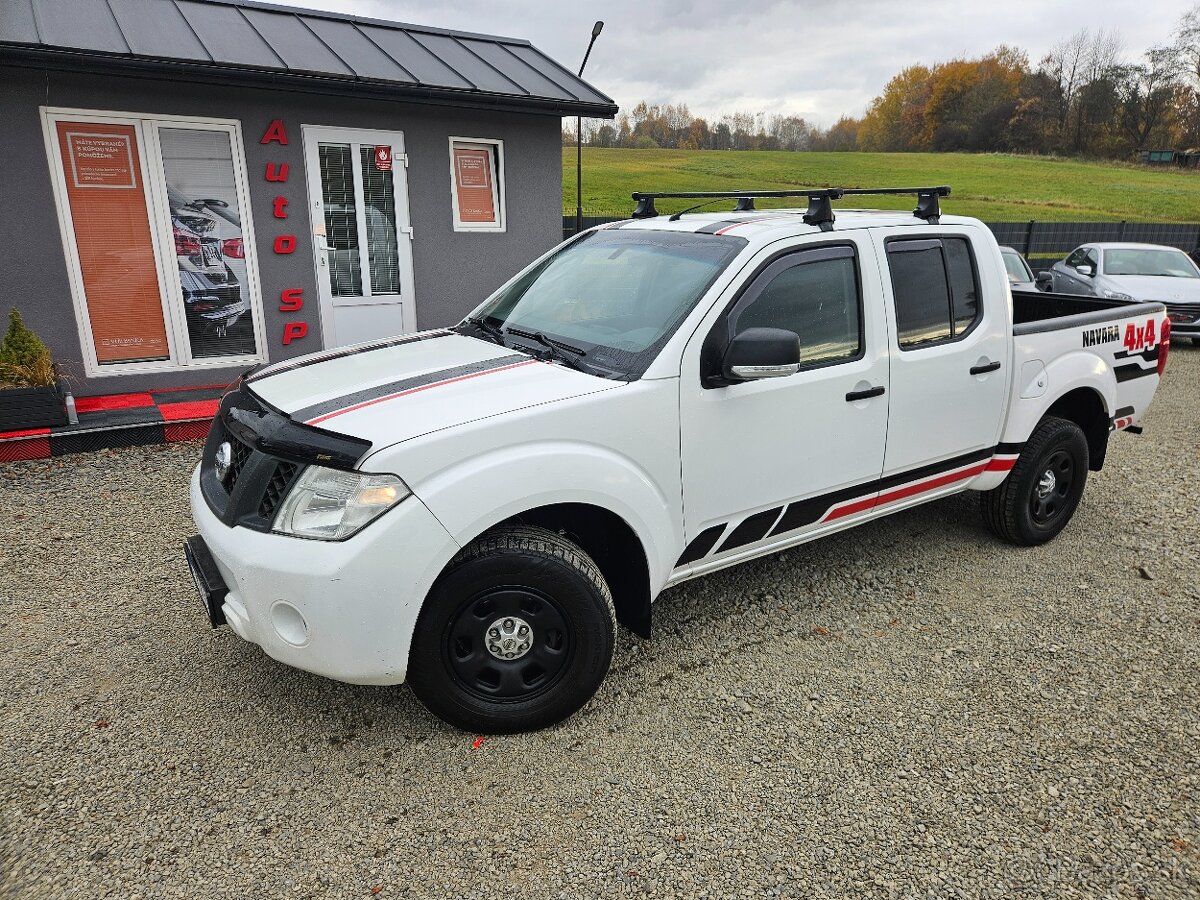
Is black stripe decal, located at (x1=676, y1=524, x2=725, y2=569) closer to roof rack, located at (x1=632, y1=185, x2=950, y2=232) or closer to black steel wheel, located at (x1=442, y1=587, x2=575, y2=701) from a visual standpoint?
black steel wheel, located at (x1=442, y1=587, x2=575, y2=701)

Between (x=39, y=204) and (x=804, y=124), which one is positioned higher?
(x=804, y=124)

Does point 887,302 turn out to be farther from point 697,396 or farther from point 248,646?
point 248,646

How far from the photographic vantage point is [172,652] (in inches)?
136

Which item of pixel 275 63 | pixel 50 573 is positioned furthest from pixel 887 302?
pixel 275 63

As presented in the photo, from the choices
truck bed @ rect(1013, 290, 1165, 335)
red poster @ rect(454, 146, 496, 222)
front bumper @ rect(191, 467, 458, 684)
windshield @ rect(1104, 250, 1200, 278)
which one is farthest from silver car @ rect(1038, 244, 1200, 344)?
front bumper @ rect(191, 467, 458, 684)

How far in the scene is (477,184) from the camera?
8.55 m

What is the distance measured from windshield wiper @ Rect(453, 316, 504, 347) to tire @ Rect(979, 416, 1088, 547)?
2.97m

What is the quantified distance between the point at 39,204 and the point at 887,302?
6815 mm

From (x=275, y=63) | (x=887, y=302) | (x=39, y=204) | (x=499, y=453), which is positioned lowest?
(x=499, y=453)

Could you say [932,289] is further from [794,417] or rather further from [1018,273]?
[1018,273]

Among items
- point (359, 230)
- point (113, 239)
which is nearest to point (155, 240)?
point (113, 239)

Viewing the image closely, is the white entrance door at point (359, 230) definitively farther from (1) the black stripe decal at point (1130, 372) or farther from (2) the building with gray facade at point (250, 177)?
(1) the black stripe decal at point (1130, 372)

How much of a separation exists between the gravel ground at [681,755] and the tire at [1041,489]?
34cm

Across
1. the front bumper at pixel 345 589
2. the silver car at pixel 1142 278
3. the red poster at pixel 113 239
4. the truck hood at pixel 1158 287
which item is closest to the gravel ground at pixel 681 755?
the front bumper at pixel 345 589
